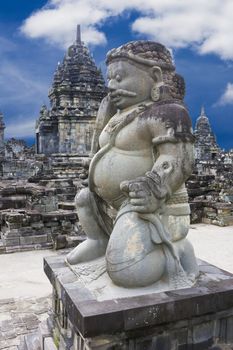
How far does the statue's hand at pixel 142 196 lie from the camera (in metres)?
2.34

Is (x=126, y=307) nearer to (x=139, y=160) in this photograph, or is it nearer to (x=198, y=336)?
(x=198, y=336)

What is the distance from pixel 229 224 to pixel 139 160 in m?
7.20

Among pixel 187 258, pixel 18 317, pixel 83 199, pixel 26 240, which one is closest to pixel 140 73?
pixel 83 199

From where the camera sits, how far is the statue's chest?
258cm

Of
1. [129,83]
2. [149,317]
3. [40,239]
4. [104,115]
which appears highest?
[129,83]

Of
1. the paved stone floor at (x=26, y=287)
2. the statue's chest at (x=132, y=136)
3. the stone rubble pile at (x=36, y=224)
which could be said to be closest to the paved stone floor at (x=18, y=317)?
the paved stone floor at (x=26, y=287)

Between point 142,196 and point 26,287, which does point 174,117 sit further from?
point 26,287

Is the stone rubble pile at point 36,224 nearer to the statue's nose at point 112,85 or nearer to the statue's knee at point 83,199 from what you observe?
the statue's knee at point 83,199

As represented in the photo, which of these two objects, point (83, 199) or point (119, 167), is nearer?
point (119, 167)

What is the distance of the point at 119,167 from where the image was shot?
2611 mm

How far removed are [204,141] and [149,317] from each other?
41.1 m

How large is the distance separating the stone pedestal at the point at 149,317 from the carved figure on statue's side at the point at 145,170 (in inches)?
5.9

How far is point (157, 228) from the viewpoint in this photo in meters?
2.44

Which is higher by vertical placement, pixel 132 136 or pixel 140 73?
pixel 140 73
